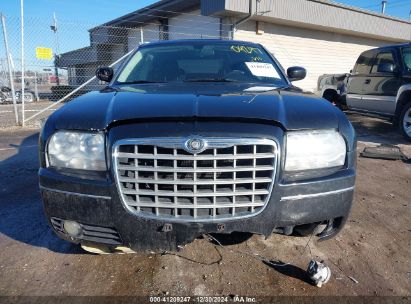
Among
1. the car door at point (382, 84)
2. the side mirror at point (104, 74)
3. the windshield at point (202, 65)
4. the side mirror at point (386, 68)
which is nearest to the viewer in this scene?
the windshield at point (202, 65)

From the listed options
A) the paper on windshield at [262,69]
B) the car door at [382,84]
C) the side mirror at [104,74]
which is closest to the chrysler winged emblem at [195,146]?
the paper on windshield at [262,69]

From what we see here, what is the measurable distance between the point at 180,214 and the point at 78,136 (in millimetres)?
761

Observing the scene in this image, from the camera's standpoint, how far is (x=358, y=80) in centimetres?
783

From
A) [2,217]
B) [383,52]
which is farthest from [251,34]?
[2,217]

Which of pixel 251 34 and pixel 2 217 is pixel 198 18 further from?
pixel 2 217

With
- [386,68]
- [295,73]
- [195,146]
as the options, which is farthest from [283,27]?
[195,146]

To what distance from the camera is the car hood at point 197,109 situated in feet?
6.04

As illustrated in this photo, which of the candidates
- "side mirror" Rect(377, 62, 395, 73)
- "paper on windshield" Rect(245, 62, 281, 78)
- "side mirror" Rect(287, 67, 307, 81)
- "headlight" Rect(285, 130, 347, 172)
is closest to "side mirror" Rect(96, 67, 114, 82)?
"paper on windshield" Rect(245, 62, 281, 78)

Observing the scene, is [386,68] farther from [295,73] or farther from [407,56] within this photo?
[295,73]

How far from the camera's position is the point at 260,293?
80.6 inches

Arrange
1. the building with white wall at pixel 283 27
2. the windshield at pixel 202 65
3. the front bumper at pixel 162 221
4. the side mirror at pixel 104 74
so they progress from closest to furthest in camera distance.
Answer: the front bumper at pixel 162 221 < the windshield at pixel 202 65 < the side mirror at pixel 104 74 < the building with white wall at pixel 283 27

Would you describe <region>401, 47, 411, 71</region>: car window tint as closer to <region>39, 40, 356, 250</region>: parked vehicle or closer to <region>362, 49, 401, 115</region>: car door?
<region>362, 49, 401, 115</region>: car door

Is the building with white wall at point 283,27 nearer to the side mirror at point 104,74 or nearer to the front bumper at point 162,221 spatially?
the side mirror at point 104,74

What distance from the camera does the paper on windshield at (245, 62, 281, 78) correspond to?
308 centimetres
